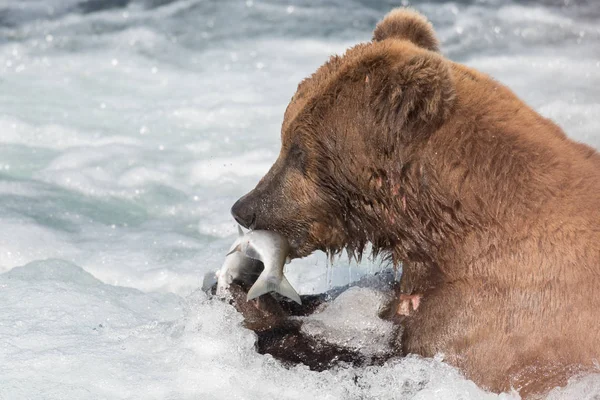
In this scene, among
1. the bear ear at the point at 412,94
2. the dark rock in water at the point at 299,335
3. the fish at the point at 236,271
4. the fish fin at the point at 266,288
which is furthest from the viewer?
the fish at the point at 236,271

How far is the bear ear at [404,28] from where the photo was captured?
4125 mm

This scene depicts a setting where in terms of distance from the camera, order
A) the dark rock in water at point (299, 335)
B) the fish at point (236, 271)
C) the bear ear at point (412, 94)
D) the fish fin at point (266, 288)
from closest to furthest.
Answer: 1. the bear ear at point (412, 94)
2. the fish fin at point (266, 288)
3. the dark rock in water at point (299, 335)
4. the fish at point (236, 271)

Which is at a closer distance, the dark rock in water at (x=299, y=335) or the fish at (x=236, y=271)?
the dark rock in water at (x=299, y=335)

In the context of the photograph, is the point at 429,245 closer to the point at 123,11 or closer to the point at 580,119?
the point at 580,119

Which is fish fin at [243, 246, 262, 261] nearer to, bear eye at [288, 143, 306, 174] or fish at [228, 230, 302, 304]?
fish at [228, 230, 302, 304]

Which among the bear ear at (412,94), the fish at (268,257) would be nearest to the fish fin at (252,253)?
the fish at (268,257)

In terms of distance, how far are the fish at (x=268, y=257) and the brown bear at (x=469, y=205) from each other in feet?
1.13

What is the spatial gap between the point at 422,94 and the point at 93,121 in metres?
6.73

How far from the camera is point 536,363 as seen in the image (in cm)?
342

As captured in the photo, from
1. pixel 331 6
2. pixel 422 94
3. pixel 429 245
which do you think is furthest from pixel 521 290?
pixel 331 6

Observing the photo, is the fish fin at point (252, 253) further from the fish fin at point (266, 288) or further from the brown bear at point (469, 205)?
the brown bear at point (469, 205)

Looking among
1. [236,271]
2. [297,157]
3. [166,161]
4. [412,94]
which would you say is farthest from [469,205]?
[166,161]

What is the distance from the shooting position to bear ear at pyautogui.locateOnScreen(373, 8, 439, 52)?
4125 millimetres

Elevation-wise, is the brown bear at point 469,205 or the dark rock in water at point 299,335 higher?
the brown bear at point 469,205
